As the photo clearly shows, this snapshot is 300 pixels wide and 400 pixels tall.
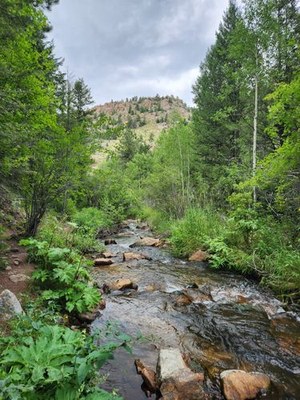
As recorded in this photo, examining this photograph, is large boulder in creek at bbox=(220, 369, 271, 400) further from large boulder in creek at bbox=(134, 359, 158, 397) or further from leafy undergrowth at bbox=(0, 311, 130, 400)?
leafy undergrowth at bbox=(0, 311, 130, 400)

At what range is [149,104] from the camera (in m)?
137

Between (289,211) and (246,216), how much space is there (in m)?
1.21

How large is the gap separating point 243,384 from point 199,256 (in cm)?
582

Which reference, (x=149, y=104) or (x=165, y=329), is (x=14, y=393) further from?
(x=149, y=104)

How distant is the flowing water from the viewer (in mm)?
3363

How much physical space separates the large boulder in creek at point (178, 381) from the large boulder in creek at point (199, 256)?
5560mm

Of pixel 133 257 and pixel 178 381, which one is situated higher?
pixel 178 381

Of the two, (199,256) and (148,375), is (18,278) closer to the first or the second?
(148,375)

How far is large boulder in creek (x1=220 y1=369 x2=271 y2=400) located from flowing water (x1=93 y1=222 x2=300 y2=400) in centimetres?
9

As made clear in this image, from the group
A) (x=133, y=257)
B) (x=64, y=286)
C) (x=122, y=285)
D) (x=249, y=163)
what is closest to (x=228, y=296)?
(x=122, y=285)

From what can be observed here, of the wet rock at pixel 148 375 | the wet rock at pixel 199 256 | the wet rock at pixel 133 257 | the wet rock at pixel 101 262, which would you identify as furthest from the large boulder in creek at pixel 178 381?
the wet rock at pixel 133 257

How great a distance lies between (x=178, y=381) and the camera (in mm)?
2938

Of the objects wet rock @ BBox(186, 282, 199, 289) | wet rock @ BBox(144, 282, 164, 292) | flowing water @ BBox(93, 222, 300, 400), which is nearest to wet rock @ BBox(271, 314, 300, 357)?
flowing water @ BBox(93, 222, 300, 400)

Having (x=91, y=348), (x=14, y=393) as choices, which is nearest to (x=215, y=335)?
(x=91, y=348)
